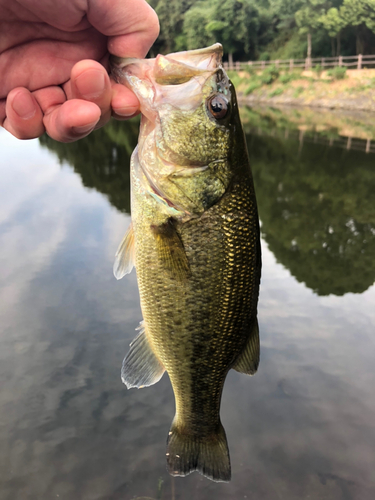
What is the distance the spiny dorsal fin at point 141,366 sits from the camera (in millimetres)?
2369

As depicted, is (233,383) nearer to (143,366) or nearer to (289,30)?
(143,366)

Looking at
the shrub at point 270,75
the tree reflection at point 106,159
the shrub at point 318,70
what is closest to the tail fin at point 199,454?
the tree reflection at point 106,159

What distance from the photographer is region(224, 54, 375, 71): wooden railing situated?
3162cm

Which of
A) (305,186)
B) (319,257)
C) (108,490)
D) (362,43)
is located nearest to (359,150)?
(305,186)

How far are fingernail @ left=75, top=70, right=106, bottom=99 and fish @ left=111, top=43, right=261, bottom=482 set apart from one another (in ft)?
0.55

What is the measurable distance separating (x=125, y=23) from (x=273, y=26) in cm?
5161

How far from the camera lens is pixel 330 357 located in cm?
616

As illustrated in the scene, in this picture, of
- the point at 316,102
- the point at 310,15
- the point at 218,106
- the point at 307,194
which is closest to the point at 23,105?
the point at 218,106

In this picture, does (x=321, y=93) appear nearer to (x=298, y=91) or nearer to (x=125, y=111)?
(x=298, y=91)

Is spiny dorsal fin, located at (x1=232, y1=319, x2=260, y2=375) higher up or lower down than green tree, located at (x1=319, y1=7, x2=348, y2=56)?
higher up

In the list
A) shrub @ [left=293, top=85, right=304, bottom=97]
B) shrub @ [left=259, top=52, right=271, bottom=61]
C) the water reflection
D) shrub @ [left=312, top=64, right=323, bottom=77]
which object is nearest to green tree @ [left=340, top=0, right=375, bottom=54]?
shrub @ [left=312, top=64, right=323, bottom=77]

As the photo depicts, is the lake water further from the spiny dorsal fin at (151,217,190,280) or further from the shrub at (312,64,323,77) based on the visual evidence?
the shrub at (312,64,323,77)

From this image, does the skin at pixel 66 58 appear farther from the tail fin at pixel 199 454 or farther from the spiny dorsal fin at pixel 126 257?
the tail fin at pixel 199 454

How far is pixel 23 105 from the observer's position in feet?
7.55
